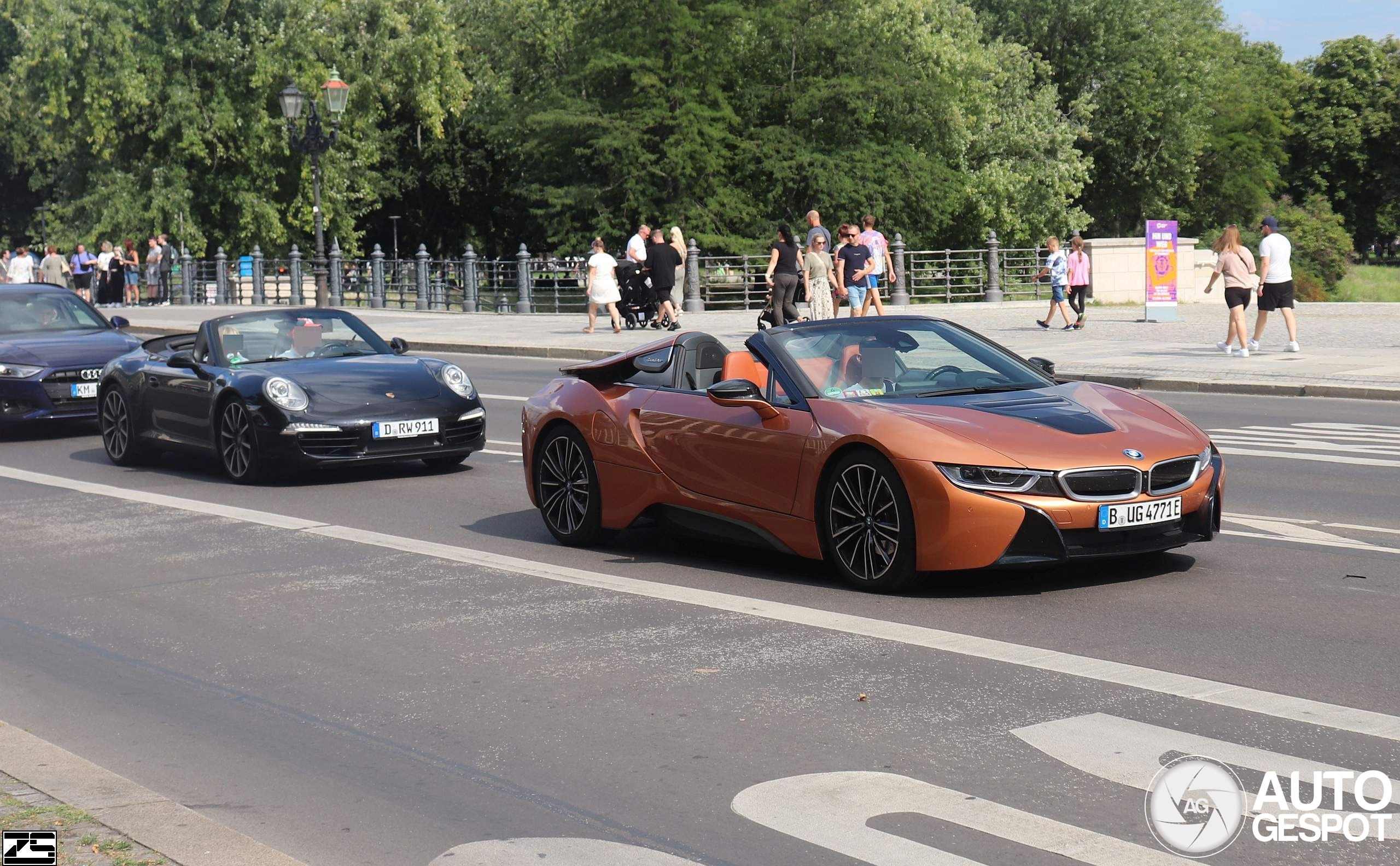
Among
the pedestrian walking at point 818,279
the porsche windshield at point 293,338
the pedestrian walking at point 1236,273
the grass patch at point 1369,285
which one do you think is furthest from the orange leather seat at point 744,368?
the grass patch at point 1369,285

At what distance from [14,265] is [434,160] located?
99.6 ft

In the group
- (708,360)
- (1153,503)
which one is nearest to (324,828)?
(1153,503)

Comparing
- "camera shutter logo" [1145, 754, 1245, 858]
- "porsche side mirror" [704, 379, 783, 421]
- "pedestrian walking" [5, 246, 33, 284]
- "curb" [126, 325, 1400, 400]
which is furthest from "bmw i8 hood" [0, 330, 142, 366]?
"pedestrian walking" [5, 246, 33, 284]

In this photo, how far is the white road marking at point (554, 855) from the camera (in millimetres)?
4535

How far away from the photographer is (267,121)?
190 feet

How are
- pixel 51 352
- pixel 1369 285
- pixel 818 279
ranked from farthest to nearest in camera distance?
pixel 1369 285, pixel 818 279, pixel 51 352

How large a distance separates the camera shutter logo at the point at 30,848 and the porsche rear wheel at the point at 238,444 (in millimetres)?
8664

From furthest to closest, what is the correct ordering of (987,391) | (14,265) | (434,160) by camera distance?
(434,160), (14,265), (987,391)

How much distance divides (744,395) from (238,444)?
609 cm

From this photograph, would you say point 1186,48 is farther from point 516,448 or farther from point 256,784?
point 256,784

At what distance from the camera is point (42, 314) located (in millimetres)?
19109

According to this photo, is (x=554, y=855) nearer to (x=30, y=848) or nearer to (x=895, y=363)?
(x=30, y=848)

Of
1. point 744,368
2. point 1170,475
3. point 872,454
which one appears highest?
point 744,368

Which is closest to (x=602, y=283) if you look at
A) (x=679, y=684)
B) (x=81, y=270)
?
(x=81, y=270)
